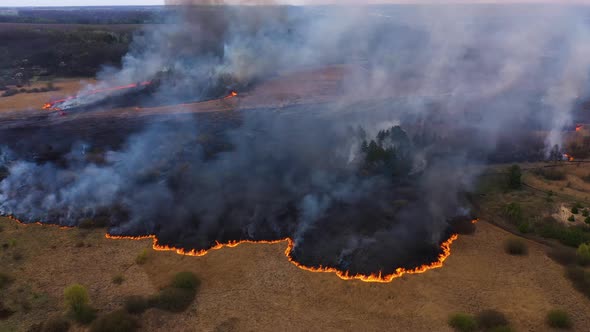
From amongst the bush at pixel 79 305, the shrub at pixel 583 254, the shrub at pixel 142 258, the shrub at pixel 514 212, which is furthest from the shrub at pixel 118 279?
the shrub at pixel 583 254

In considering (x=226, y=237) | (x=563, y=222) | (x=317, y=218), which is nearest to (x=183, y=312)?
(x=226, y=237)

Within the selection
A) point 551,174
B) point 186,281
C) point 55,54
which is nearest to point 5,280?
point 186,281

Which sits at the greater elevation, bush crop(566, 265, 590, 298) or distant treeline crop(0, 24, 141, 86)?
distant treeline crop(0, 24, 141, 86)

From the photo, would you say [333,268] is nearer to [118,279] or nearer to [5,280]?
[118,279]

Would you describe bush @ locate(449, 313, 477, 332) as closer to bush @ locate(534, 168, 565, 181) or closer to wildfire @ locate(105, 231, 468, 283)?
wildfire @ locate(105, 231, 468, 283)

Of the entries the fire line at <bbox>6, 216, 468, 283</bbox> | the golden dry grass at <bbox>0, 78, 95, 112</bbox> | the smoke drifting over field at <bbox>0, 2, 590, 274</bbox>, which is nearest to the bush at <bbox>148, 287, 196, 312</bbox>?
the fire line at <bbox>6, 216, 468, 283</bbox>

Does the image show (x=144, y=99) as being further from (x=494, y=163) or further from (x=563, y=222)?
(x=563, y=222)

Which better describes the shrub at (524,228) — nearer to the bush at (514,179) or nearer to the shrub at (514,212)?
the shrub at (514,212)
